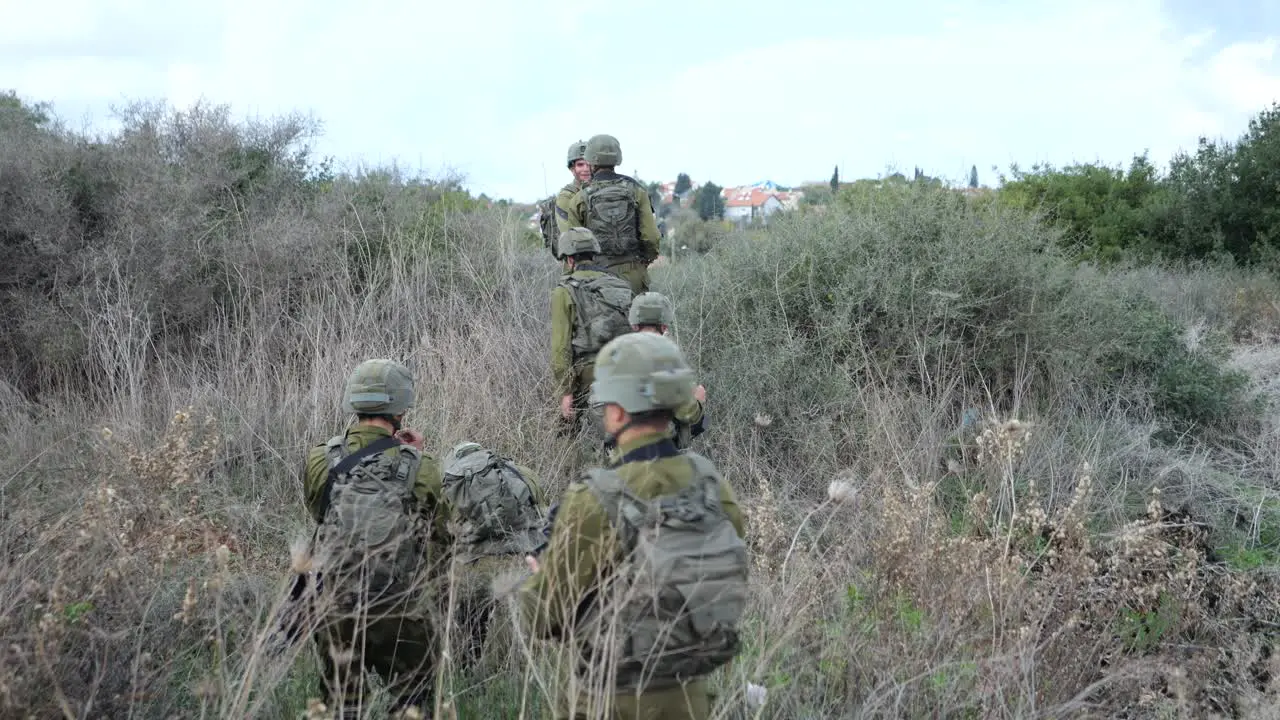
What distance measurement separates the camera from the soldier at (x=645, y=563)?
2.57m

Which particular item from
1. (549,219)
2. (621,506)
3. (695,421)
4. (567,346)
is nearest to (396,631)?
(621,506)

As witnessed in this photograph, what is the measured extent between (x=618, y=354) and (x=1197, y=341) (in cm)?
717

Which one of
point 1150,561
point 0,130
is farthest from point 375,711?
point 0,130

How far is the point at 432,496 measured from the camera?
3.58 metres

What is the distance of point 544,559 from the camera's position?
106 inches

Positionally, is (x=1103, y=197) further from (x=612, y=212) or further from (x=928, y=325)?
(x=612, y=212)

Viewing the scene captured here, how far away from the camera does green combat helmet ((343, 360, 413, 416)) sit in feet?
11.7

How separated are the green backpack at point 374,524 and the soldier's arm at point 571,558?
2.17ft

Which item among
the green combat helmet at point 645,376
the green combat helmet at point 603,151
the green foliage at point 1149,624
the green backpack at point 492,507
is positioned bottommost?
the green foliage at point 1149,624

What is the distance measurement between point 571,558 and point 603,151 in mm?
4345

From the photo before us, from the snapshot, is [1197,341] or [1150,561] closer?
[1150,561]

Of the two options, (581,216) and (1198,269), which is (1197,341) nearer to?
(581,216)

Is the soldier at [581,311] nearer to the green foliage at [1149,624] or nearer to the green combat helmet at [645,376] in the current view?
the green foliage at [1149,624]

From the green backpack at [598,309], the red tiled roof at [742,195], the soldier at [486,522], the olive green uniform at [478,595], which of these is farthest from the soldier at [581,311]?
the red tiled roof at [742,195]
